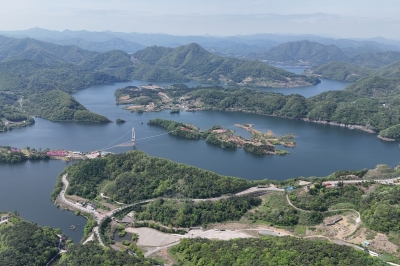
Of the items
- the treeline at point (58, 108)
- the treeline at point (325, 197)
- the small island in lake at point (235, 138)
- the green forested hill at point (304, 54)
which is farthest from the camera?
the green forested hill at point (304, 54)

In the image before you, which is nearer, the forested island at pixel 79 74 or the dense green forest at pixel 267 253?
the dense green forest at pixel 267 253

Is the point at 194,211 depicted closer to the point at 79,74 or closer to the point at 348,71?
the point at 79,74

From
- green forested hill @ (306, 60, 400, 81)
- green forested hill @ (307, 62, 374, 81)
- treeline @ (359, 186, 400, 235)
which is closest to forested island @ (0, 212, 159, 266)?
treeline @ (359, 186, 400, 235)

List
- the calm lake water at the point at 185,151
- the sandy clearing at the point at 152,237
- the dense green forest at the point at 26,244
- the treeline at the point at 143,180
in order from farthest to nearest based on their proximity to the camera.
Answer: the calm lake water at the point at 185,151 → the treeline at the point at 143,180 → the sandy clearing at the point at 152,237 → the dense green forest at the point at 26,244

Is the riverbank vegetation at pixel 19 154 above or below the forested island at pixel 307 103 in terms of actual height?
below

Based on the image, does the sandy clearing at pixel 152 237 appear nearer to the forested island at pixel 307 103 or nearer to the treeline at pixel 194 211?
the treeline at pixel 194 211

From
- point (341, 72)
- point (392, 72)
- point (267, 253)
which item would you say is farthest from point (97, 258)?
point (341, 72)

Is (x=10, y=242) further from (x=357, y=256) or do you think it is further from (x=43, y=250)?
(x=357, y=256)

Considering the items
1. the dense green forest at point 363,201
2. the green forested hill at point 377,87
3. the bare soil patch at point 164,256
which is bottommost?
the bare soil patch at point 164,256

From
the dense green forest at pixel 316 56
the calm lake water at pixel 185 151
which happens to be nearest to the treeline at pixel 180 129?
the calm lake water at pixel 185 151
